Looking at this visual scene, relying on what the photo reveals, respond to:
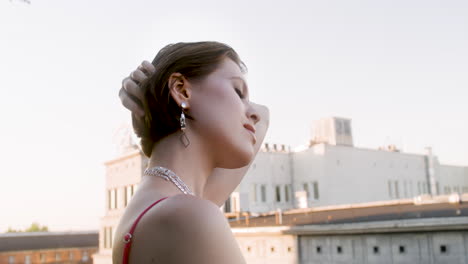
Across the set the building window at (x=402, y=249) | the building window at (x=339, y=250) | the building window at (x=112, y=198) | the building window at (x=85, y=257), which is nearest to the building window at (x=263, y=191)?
the building window at (x=112, y=198)

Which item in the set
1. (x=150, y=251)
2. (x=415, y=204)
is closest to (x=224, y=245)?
(x=150, y=251)

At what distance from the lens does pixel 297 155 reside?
4494cm

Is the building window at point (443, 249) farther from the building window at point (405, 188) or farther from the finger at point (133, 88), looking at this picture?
the building window at point (405, 188)

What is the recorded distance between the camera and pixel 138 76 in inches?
70.8

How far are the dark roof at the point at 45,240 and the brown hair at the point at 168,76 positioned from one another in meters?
59.2

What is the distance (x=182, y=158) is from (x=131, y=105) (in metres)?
0.31

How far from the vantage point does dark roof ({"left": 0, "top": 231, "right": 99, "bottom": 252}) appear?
54.6 meters

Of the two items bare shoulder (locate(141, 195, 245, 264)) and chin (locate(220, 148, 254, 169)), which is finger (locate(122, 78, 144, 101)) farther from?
bare shoulder (locate(141, 195, 245, 264))

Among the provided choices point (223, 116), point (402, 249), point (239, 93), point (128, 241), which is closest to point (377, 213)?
point (402, 249)

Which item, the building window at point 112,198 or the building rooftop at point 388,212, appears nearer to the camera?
the building rooftop at point 388,212

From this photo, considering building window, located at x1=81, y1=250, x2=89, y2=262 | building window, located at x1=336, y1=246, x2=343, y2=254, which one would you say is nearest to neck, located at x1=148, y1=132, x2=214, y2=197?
building window, located at x1=336, y1=246, x2=343, y2=254

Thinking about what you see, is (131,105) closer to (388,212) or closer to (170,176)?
(170,176)

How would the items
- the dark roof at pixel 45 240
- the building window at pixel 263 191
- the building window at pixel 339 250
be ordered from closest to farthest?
1. the building window at pixel 339 250
2. the building window at pixel 263 191
3. the dark roof at pixel 45 240

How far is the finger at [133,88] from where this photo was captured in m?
1.77
